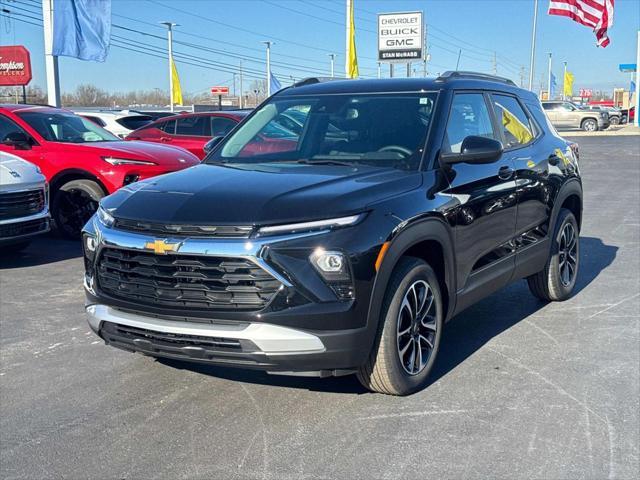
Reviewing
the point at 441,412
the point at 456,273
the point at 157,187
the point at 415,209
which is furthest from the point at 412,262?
the point at 157,187

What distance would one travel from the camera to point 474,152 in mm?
4438

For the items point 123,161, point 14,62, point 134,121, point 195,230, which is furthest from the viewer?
point 14,62

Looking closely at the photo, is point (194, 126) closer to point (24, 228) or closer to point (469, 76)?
point (24, 228)

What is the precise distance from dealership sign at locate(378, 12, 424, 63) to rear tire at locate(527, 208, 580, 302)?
33.4 metres

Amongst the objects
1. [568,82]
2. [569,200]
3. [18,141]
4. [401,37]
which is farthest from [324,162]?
[568,82]

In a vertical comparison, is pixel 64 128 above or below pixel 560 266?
above

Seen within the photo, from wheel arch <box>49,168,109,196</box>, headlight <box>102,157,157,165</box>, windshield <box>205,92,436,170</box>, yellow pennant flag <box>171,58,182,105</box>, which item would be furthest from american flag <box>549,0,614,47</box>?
windshield <box>205,92,436,170</box>

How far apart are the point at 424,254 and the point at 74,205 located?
6.42 metres

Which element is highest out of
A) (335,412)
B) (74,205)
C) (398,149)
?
(398,149)

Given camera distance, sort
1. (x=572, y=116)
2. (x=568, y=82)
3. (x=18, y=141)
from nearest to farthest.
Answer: (x=18, y=141)
(x=572, y=116)
(x=568, y=82)

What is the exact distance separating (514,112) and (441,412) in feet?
9.43

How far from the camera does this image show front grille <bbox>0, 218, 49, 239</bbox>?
7606 mm

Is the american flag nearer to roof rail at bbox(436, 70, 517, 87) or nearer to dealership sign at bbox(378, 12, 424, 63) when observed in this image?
dealership sign at bbox(378, 12, 424, 63)

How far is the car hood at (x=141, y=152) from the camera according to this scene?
9.22 metres
